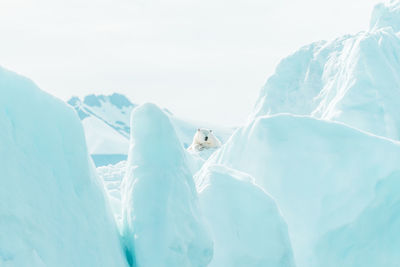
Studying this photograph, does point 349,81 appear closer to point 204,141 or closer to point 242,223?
point 204,141

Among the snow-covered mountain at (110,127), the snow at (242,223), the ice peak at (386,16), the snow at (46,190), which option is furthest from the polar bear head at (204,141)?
the snow-covered mountain at (110,127)

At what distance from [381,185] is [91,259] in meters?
6.14

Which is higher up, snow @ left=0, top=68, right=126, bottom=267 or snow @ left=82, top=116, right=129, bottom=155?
snow @ left=0, top=68, right=126, bottom=267

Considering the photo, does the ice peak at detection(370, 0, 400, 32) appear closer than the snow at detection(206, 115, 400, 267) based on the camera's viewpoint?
No

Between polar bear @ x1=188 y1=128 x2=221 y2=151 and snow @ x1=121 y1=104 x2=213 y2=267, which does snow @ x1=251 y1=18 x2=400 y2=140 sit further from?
snow @ x1=121 y1=104 x2=213 y2=267

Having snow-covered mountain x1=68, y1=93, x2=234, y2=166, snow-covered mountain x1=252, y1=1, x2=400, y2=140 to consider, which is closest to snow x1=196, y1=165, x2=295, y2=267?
snow-covered mountain x1=252, y1=1, x2=400, y2=140

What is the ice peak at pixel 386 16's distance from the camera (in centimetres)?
2959

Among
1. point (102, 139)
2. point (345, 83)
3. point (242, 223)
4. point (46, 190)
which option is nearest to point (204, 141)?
point (345, 83)

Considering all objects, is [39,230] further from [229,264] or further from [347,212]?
[347,212]

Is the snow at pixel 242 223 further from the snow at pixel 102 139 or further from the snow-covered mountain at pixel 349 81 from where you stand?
the snow at pixel 102 139

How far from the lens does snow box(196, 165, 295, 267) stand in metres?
9.30

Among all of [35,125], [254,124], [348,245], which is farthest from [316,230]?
[35,125]

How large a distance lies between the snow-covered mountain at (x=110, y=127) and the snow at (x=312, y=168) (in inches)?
2609

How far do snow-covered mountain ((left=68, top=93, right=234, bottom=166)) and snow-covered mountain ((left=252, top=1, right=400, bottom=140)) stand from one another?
5081 centimetres
